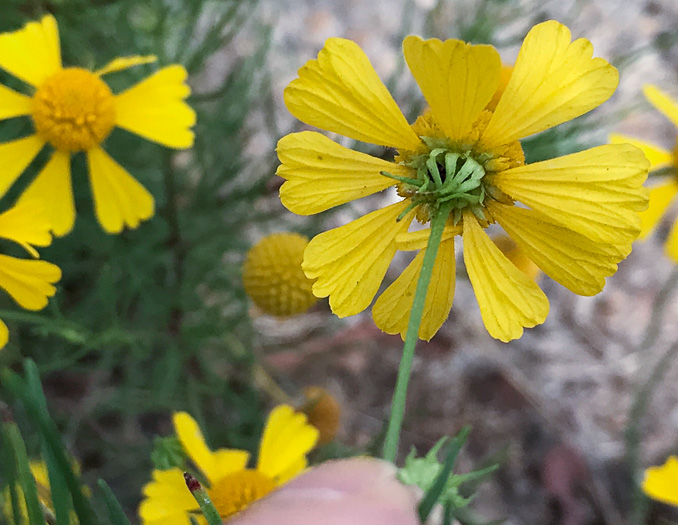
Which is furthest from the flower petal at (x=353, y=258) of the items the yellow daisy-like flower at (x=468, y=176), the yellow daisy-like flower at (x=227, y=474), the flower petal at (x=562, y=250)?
the yellow daisy-like flower at (x=227, y=474)

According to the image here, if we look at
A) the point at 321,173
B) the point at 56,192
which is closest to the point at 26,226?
the point at 56,192

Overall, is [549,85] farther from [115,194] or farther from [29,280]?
[115,194]

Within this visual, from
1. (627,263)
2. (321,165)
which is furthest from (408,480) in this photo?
(627,263)

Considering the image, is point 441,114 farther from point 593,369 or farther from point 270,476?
point 593,369

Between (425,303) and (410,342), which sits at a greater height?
(425,303)

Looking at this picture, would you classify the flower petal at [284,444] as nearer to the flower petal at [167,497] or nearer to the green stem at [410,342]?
the flower petal at [167,497]

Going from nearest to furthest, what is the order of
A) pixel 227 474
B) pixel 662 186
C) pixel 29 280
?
pixel 29 280 → pixel 227 474 → pixel 662 186

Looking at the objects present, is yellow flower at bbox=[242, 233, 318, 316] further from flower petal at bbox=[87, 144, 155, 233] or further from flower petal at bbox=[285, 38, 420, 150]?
flower petal at bbox=[285, 38, 420, 150]

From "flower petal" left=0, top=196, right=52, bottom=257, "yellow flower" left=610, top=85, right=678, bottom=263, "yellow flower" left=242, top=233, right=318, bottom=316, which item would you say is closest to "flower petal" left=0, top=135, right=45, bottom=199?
"flower petal" left=0, top=196, right=52, bottom=257
